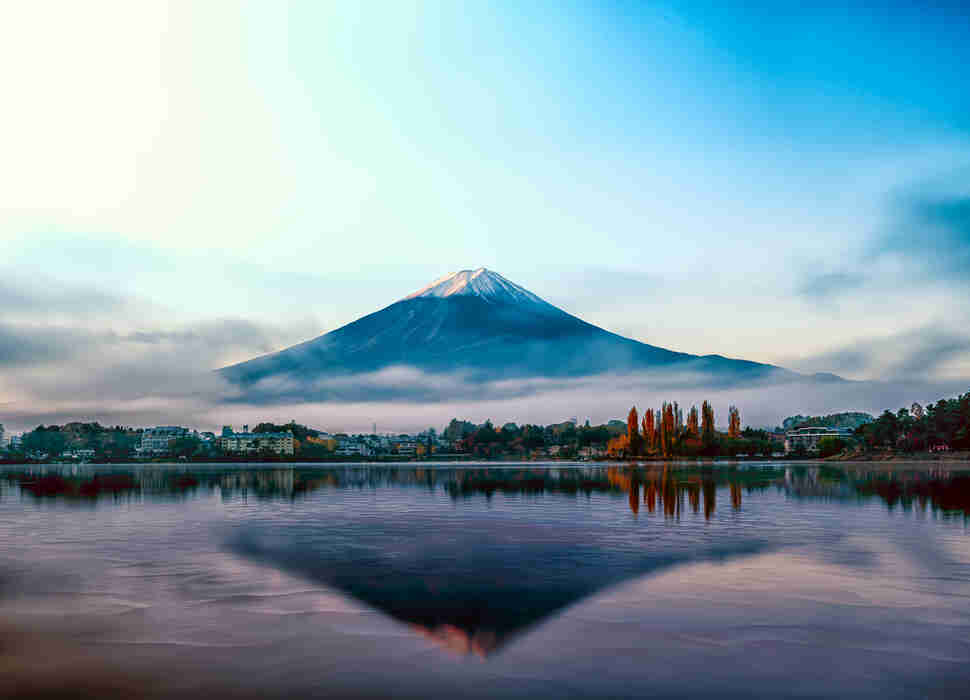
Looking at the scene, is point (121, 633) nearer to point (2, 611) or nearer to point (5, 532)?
point (2, 611)

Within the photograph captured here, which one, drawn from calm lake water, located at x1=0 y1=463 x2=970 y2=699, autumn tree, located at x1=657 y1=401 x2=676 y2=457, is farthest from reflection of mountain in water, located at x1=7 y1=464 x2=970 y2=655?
autumn tree, located at x1=657 y1=401 x2=676 y2=457

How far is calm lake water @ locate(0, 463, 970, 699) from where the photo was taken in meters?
9.23

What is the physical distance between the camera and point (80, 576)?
16.3 meters

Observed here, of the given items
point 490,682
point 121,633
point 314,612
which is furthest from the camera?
point 314,612

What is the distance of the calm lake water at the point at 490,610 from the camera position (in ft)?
30.3

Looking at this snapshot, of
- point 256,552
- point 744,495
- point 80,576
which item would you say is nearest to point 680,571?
point 256,552

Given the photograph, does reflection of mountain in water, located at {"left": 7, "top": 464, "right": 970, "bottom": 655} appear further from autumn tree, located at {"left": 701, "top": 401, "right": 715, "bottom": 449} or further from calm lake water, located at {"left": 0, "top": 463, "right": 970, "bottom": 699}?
autumn tree, located at {"left": 701, "top": 401, "right": 715, "bottom": 449}

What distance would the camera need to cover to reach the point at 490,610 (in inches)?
507

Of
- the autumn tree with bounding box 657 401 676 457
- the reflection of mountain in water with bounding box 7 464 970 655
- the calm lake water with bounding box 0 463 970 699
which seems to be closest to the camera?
the calm lake water with bounding box 0 463 970 699

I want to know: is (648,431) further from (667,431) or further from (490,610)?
(490,610)

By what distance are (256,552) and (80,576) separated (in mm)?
4617

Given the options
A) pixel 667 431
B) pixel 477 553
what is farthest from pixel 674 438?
pixel 477 553

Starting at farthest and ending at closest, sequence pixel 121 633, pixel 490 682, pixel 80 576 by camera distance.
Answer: pixel 80 576 < pixel 121 633 < pixel 490 682

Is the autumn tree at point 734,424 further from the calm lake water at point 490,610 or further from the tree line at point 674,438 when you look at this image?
the calm lake water at point 490,610
